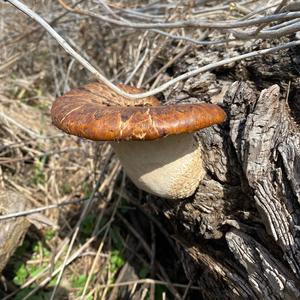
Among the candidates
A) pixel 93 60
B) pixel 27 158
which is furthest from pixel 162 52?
pixel 27 158

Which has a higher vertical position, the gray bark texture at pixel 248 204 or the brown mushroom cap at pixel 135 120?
the brown mushroom cap at pixel 135 120

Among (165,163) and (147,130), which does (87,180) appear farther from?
(147,130)

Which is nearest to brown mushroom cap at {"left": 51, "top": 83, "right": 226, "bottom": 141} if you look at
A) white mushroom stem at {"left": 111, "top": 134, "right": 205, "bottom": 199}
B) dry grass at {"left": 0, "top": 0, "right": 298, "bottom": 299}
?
white mushroom stem at {"left": 111, "top": 134, "right": 205, "bottom": 199}

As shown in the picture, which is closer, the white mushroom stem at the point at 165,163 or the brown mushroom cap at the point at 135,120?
the brown mushroom cap at the point at 135,120

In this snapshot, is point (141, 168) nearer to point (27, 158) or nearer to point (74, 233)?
point (74, 233)

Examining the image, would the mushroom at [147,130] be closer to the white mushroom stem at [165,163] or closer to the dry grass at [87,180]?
the white mushroom stem at [165,163]

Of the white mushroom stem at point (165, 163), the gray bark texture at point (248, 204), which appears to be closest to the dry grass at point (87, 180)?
the gray bark texture at point (248, 204)

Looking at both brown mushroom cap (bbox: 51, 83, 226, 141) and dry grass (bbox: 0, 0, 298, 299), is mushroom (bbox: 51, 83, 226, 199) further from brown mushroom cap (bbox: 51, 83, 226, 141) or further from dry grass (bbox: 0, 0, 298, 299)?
dry grass (bbox: 0, 0, 298, 299)
